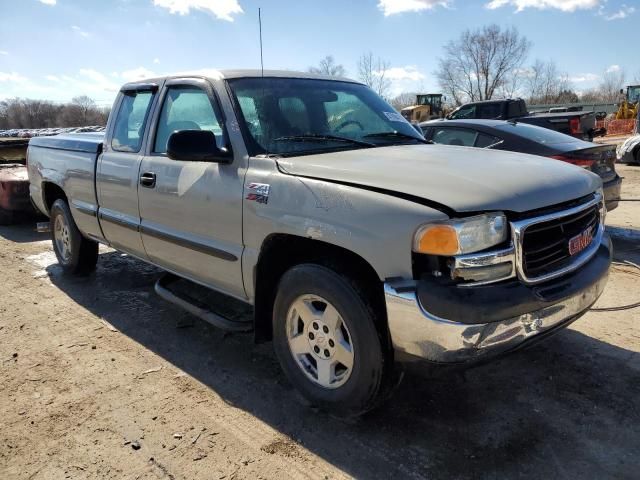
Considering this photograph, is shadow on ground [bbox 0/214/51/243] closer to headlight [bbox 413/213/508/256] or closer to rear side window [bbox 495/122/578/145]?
rear side window [bbox 495/122/578/145]

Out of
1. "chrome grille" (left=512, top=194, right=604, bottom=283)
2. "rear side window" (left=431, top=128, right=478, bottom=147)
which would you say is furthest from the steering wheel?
"rear side window" (left=431, top=128, right=478, bottom=147)

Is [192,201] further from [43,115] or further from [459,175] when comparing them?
[43,115]

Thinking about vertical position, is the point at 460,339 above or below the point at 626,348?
above

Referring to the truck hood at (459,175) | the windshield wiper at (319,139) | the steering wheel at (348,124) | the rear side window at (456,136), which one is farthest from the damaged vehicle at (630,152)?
the windshield wiper at (319,139)

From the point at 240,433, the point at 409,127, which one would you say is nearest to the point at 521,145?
the point at 409,127

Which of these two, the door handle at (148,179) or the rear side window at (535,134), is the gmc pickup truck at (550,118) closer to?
the rear side window at (535,134)

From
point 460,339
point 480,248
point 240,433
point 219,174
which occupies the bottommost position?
point 240,433

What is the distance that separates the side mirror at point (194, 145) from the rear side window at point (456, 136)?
4299mm

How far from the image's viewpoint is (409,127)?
402 cm

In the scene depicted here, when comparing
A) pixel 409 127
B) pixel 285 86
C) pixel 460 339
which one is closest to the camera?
pixel 460 339

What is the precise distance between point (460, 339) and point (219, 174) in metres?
1.77

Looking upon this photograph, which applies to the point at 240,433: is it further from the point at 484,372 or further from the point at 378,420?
the point at 484,372

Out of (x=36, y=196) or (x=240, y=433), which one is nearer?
(x=240, y=433)

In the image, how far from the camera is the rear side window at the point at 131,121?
13.6 ft
